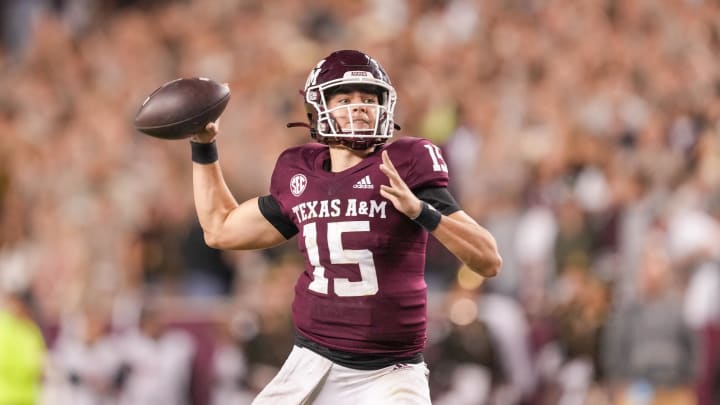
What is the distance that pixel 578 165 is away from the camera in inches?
294

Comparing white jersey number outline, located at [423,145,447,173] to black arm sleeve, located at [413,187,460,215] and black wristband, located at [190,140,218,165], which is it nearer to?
black arm sleeve, located at [413,187,460,215]

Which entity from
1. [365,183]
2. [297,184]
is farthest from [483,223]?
[365,183]

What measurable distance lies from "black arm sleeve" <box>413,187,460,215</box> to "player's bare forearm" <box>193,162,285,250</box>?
54 centimetres

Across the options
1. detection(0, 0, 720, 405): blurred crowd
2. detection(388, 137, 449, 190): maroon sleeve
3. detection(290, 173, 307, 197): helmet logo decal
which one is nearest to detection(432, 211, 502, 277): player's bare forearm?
detection(388, 137, 449, 190): maroon sleeve

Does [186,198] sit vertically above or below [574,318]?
above

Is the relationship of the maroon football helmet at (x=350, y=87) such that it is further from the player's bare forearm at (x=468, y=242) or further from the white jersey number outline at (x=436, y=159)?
the player's bare forearm at (x=468, y=242)

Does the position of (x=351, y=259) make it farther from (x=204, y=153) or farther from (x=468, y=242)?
(x=204, y=153)

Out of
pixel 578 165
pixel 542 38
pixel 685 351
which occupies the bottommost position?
pixel 685 351

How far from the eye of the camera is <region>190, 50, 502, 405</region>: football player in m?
3.70

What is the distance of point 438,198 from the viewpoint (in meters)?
3.72

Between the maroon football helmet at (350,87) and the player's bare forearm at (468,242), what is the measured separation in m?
0.36

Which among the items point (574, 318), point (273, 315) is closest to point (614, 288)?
point (574, 318)

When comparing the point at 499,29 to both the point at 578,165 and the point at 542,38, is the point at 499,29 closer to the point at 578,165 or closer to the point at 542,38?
the point at 542,38

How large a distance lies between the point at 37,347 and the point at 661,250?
327cm
